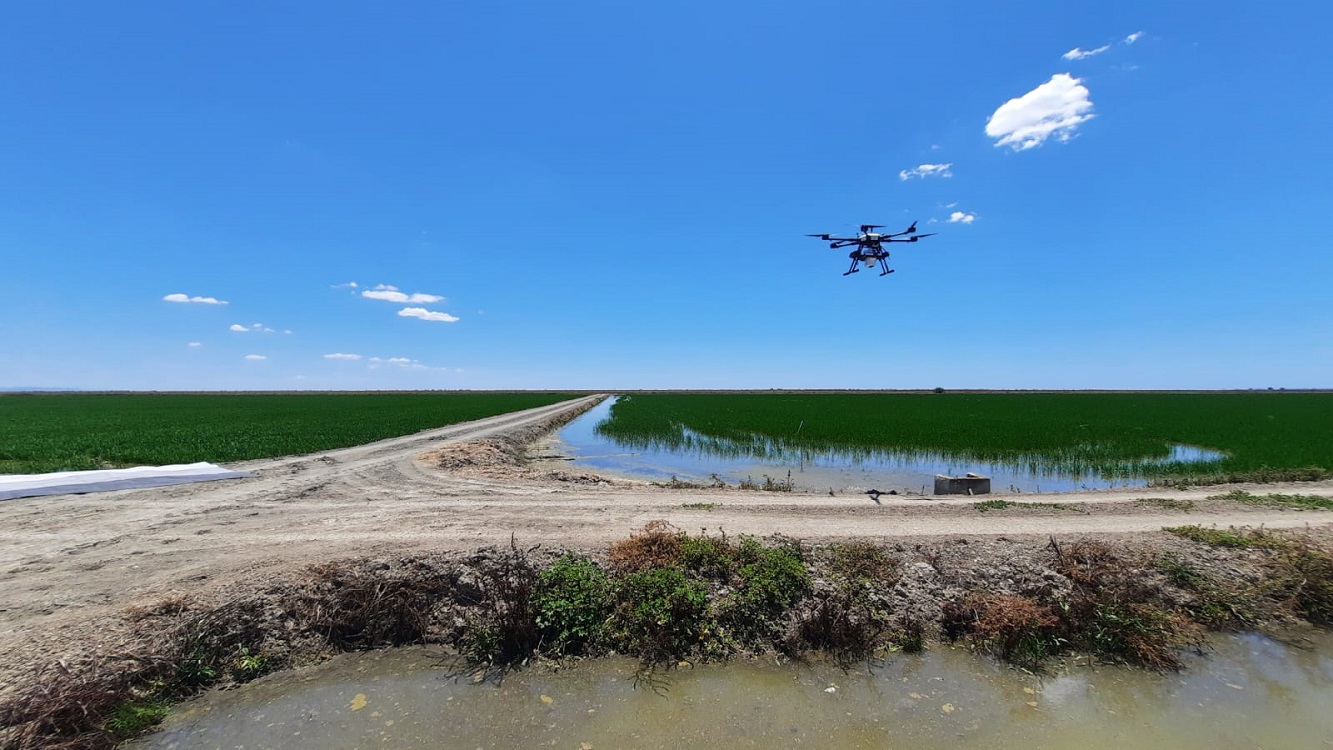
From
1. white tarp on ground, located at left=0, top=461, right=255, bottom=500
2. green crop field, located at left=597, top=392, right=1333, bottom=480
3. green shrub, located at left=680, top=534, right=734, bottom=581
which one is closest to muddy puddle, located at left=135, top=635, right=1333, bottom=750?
green shrub, located at left=680, top=534, right=734, bottom=581

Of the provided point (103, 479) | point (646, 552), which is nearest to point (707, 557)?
point (646, 552)

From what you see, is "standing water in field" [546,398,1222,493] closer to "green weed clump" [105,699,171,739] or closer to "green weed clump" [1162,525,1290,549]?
"green weed clump" [1162,525,1290,549]

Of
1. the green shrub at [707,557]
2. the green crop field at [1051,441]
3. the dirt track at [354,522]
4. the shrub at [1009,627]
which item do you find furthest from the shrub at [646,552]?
the green crop field at [1051,441]

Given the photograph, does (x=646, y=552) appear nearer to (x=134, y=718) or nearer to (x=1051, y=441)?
(x=134, y=718)

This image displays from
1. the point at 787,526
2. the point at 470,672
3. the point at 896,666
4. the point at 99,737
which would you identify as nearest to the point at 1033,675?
the point at 896,666

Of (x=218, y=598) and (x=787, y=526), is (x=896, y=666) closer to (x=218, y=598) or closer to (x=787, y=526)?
(x=787, y=526)

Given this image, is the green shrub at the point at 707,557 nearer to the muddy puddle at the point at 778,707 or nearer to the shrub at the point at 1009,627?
the muddy puddle at the point at 778,707
